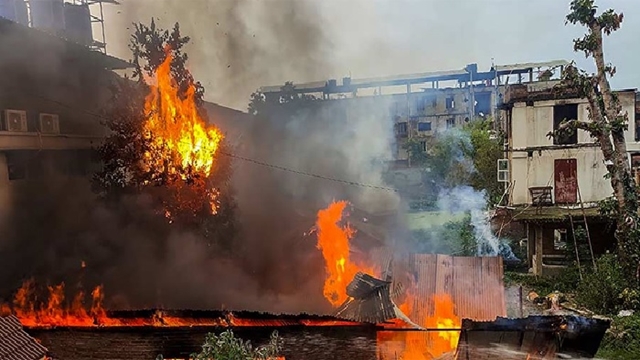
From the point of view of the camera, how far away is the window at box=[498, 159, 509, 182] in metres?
24.7

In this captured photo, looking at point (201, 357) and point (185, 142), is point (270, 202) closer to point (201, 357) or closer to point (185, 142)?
point (185, 142)

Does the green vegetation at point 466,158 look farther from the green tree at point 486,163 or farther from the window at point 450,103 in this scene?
the window at point 450,103

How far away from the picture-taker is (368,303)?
12.5m

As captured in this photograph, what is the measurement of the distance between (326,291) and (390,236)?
9.01 m

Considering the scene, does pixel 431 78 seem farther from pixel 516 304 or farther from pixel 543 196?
pixel 516 304

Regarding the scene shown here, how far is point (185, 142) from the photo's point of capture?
1819 centimetres

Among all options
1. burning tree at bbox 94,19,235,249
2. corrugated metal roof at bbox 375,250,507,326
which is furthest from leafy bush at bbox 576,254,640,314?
burning tree at bbox 94,19,235,249

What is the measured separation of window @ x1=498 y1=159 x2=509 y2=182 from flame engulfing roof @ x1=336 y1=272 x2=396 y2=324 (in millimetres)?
14465

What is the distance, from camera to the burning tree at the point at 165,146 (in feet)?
53.3

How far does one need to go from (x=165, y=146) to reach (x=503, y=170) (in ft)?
54.3

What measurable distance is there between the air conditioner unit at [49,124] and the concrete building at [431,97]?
984 inches

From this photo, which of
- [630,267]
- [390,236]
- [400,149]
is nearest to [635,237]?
[630,267]

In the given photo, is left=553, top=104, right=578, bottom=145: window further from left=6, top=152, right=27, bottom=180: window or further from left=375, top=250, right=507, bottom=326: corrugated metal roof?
left=6, top=152, right=27, bottom=180: window

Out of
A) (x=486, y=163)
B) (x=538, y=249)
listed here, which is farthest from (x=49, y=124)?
(x=486, y=163)
